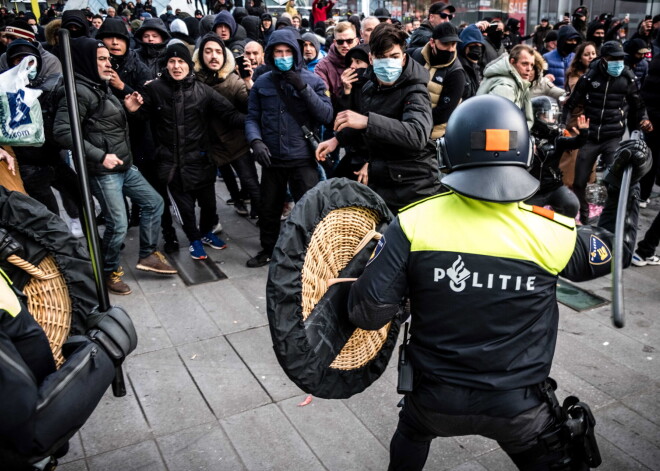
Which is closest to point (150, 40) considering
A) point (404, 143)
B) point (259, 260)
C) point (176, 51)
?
point (176, 51)

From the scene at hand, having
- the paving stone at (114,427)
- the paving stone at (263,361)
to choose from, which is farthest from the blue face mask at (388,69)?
the paving stone at (114,427)

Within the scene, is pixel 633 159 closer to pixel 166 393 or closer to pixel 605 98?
pixel 166 393

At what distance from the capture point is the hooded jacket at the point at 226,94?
576 cm

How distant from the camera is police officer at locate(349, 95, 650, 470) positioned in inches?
79.4

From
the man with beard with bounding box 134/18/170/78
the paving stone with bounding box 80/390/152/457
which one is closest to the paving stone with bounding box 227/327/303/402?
the paving stone with bounding box 80/390/152/457

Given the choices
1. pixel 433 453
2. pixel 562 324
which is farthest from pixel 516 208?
pixel 562 324

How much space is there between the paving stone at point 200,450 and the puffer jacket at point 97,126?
241 centimetres

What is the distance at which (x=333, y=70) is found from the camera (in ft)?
20.8

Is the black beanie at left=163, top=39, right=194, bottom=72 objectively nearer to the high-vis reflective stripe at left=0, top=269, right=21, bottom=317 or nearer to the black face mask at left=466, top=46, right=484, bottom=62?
the black face mask at left=466, top=46, right=484, bottom=62

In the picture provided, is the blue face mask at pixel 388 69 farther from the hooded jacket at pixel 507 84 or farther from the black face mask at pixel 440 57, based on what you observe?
the hooded jacket at pixel 507 84

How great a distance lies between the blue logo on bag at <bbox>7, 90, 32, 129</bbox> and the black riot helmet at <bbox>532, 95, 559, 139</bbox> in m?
3.61

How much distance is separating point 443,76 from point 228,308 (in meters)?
2.67

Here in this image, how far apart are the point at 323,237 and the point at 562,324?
2819 millimetres

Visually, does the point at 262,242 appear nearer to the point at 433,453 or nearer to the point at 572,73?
the point at 433,453
